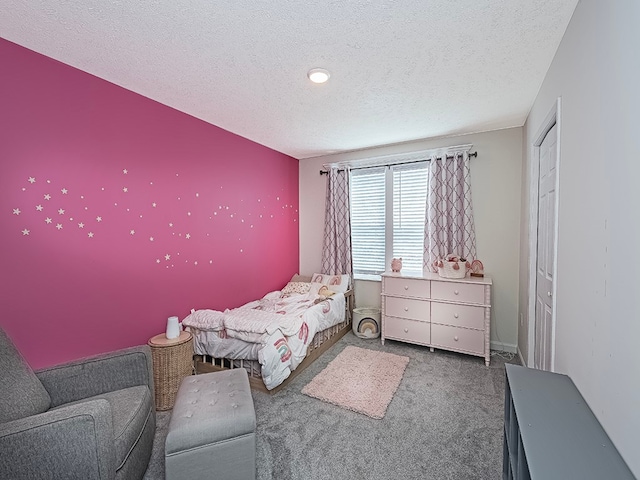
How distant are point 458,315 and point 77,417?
123 inches

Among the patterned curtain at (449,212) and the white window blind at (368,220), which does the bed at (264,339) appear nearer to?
the white window blind at (368,220)

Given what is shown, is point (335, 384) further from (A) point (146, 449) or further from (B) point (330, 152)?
(B) point (330, 152)

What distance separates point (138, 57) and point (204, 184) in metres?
1.25

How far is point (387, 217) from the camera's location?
391cm

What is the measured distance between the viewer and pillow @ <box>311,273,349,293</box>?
3875mm

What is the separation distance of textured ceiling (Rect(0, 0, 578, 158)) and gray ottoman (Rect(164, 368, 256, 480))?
211cm

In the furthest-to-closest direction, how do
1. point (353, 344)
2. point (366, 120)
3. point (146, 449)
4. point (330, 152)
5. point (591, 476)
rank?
point (330, 152)
point (353, 344)
point (366, 120)
point (146, 449)
point (591, 476)

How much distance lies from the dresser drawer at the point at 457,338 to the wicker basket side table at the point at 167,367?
8.39 feet

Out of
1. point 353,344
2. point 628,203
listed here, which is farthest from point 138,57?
point 353,344

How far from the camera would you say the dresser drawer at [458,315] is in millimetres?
2996

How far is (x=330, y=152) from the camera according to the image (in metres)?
4.13

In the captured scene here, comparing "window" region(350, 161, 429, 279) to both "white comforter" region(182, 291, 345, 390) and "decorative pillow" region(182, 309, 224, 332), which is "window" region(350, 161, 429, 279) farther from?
"decorative pillow" region(182, 309, 224, 332)

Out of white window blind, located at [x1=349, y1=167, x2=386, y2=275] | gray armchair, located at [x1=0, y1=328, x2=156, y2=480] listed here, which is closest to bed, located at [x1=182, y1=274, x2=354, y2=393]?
gray armchair, located at [x1=0, y1=328, x2=156, y2=480]

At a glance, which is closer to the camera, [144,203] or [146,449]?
[146,449]
